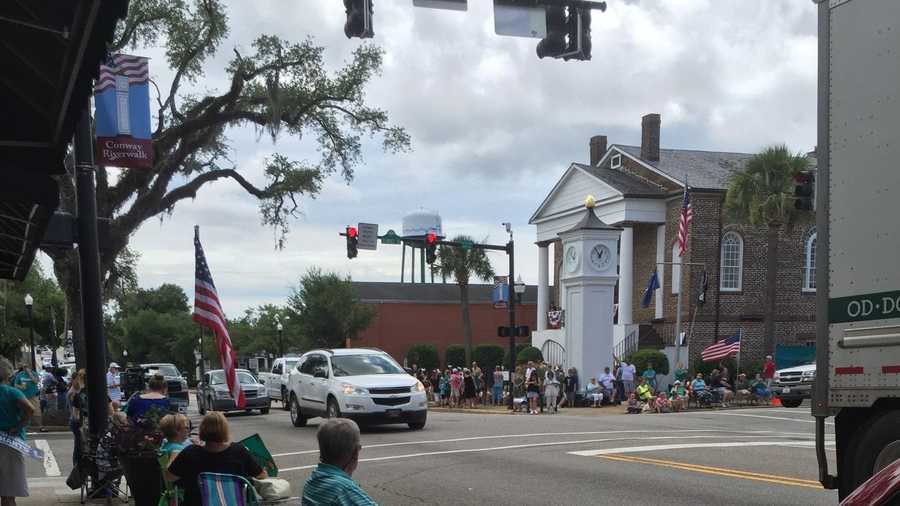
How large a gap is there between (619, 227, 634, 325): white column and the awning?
3535 cm

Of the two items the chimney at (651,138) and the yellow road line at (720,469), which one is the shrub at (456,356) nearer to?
the chimney at (651,138)

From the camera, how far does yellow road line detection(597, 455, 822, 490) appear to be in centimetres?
1130

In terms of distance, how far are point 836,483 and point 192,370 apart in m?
84.4

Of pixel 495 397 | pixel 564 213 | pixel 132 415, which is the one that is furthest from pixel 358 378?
pixel 564 213

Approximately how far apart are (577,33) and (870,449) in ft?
20.2

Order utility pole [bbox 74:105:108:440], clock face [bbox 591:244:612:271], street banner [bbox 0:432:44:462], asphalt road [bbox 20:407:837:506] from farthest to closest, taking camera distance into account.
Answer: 1. clock face [bbox 591:244:612:271]
2. asphalt road [bbox 20:407:837:506]
3. utility pole [bbox 74:105:108:440]
4. street banner [bbox 0:432:44:462]

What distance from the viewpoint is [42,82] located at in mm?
7426

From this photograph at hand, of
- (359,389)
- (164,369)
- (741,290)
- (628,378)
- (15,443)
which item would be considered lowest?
(164,369)

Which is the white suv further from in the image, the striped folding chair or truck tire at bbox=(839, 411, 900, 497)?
the striped folding chair

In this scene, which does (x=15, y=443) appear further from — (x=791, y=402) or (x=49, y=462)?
(x=791, y=402)

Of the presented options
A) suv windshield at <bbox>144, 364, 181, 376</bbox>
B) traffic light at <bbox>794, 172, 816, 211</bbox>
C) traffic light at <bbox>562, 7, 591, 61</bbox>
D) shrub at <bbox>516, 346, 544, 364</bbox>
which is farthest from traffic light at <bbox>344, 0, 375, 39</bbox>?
shrub at <bbox>516, 346, 544, 364</bbox>

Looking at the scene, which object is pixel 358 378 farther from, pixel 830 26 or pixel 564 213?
pixel 564 213

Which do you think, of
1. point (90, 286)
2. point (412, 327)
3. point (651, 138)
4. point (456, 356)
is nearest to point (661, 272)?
point (651, 138)

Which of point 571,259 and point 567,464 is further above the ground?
point 571,259
